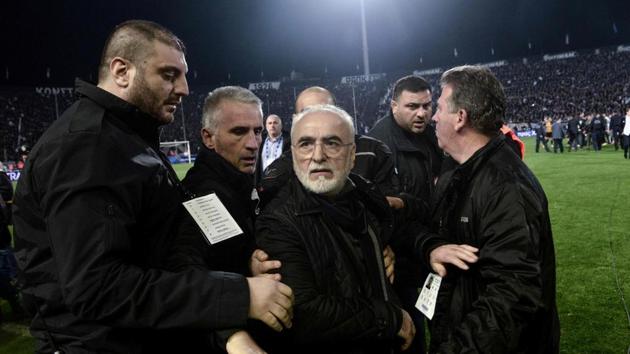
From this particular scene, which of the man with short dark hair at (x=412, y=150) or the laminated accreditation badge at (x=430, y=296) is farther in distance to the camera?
the man with short dark hair at (x=412, y=150)

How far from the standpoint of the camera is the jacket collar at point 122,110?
177 centimetres

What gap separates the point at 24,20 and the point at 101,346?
39.7 meters

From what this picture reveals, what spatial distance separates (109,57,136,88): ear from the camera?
1.87 meters

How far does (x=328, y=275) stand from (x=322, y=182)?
1.47 feet

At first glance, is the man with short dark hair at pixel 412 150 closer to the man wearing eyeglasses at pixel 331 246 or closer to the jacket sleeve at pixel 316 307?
the man wearing eyeglasses at pixel 331 246

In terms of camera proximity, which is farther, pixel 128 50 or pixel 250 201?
pixel 250 201

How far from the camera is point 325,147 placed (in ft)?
7.38

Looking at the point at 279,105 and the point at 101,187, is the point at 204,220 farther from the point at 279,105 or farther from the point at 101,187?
the point at 279,105

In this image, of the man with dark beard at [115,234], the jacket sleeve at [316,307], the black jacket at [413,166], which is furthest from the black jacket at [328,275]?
the black jacket at [413,166]

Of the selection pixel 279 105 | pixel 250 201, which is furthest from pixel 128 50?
pixel 279 105

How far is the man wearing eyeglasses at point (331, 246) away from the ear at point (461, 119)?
0.52 m

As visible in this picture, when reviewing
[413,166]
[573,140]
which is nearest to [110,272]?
[413,166]

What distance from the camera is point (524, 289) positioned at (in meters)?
1.87

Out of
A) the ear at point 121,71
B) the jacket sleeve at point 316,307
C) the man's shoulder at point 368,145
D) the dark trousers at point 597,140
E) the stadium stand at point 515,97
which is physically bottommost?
the dark trousers at point 597,140
